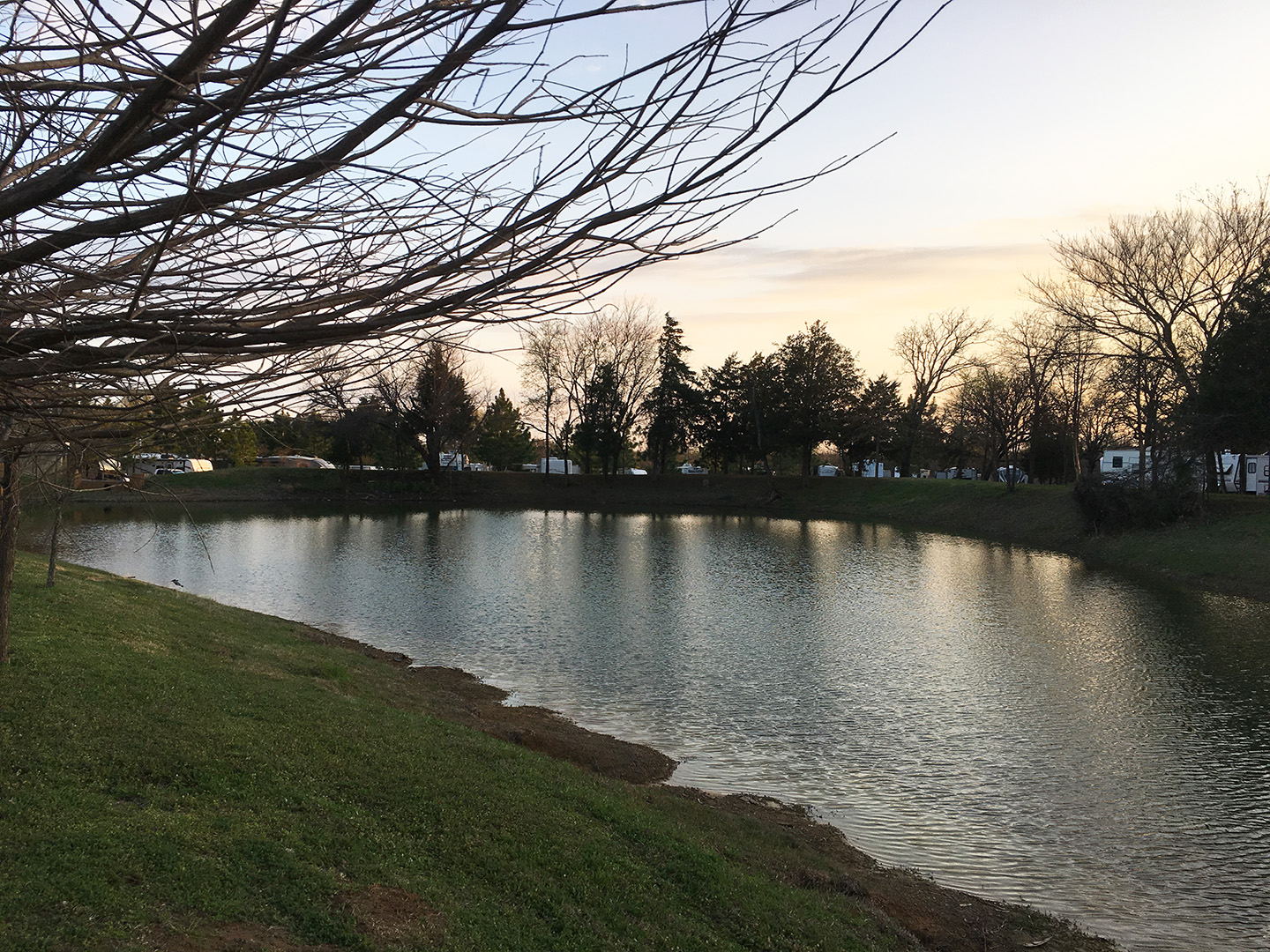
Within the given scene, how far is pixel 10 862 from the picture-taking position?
15.8 feet

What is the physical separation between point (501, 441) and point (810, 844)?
7933 cm

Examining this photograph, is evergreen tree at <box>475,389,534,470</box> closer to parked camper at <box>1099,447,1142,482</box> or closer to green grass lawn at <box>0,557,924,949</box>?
parked camper at <box>1099,447,1142,482</box>

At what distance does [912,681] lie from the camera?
16.3 meters

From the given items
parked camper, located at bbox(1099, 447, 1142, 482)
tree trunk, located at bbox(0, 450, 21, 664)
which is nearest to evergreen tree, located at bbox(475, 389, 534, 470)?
parked camper, located at bbox(1099, 447, 1142, 482)

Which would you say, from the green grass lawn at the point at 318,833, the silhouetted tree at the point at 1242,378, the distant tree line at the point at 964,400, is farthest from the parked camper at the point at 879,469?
the green grass lawn at the point at 318,833

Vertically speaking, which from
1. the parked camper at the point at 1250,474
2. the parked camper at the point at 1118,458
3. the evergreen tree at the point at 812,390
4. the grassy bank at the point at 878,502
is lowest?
the grassy bank at the point at 878,502

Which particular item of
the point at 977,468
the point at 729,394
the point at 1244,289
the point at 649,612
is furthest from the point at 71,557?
the point at 977,468

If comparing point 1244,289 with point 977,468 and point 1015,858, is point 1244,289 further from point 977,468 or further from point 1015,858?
point 977,468

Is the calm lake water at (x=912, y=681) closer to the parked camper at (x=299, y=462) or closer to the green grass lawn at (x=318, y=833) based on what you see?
the green grass lawn at (x=318, y=833)

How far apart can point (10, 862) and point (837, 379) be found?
67.7 meters

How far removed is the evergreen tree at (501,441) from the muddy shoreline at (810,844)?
2681 inches

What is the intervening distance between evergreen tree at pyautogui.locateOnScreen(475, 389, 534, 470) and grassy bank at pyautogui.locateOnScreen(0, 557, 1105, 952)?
71.9 metres

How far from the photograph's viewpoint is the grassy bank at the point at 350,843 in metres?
4.92

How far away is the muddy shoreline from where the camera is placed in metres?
7.31
